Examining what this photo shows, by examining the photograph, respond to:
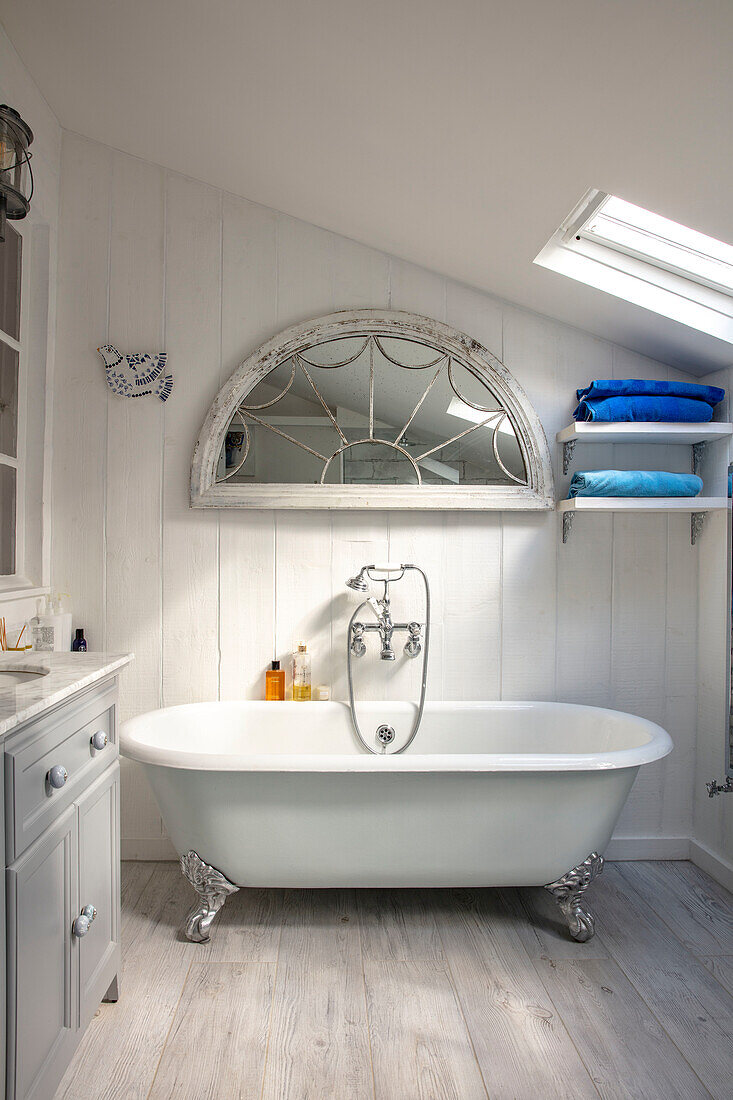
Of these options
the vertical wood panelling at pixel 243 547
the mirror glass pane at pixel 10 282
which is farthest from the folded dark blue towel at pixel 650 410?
the mirror glass pane at pixel 10 282

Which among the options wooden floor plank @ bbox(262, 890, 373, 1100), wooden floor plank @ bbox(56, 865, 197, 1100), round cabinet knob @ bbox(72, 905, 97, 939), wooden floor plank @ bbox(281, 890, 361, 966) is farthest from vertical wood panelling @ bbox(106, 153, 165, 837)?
round cabinet knob @ bbox(72, 905, 97, 939)

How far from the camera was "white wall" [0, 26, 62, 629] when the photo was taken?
2520 millimetres

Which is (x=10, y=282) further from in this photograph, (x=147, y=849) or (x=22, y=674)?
(x=147, y=849)

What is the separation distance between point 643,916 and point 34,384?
2.75 meters

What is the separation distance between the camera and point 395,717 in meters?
2.63

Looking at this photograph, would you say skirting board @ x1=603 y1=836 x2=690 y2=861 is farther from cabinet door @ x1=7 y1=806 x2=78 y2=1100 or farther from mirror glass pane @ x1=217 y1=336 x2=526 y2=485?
cabinet door @ x1=7 y1=806 x2=78 y2=1100

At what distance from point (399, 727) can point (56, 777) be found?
4.69 ft

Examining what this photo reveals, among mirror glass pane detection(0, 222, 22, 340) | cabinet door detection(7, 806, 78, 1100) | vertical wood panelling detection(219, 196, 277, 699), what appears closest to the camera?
cabinet door detection(7, 806, 78, 1100)

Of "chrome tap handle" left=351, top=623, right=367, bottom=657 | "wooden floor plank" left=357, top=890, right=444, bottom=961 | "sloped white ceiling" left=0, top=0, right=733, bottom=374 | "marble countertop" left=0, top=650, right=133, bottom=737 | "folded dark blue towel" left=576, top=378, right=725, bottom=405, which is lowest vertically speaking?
"wooden floor plank" left=357, top=890, right=444, bottom=961

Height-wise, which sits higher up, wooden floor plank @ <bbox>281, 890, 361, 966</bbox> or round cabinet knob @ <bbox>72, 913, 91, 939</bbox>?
round cabinet knob @ <bbox>72, 913, 91, 939</bbox>

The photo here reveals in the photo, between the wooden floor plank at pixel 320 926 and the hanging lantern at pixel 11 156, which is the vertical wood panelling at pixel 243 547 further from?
the hanging lantern at pixel 11 156

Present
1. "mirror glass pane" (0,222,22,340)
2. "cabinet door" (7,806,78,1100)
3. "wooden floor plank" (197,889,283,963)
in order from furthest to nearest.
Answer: "mirror glass pane" (0,222,22,340) → "wooden floor plank" (197,889,283,963) → "cabinet door" (7,806,78,1100)

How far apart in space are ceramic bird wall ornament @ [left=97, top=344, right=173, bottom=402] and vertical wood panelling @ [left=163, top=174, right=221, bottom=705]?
44 mm

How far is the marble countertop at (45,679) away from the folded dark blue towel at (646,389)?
177 cm
